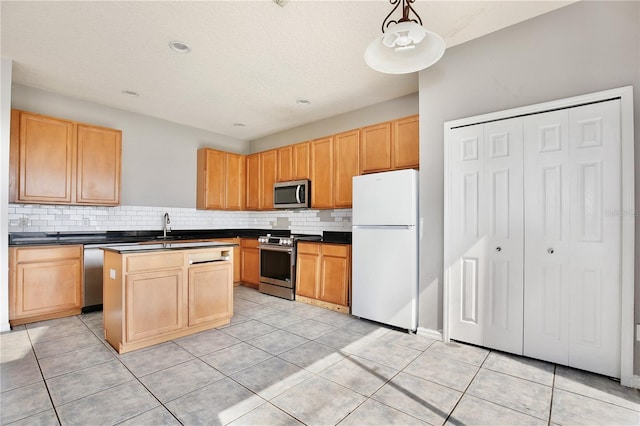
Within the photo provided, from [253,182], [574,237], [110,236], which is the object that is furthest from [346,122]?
[110,236]

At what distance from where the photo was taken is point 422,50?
1.82 meters

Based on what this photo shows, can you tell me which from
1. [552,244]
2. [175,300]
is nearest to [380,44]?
[552,244]

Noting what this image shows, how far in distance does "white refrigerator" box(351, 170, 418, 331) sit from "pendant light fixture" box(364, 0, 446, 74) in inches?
60.7

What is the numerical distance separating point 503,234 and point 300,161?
3185 mm

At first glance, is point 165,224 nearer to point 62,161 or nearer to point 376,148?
point 62,161

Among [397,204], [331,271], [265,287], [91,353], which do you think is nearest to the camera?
[91,353]

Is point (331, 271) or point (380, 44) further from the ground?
point (380, 44)

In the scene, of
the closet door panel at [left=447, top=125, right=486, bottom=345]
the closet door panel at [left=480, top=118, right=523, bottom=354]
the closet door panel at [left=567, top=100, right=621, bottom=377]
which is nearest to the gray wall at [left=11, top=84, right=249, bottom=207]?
the closet door panel at [left=447, top=125, right=486, bottom=345]

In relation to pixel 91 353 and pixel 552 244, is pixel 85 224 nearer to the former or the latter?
pixel 91 353

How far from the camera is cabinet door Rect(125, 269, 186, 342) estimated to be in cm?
278

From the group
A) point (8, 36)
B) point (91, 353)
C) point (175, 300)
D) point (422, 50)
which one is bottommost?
point (91, 353)

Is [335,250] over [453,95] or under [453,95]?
under

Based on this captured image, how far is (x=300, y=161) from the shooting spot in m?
Result: 5.07

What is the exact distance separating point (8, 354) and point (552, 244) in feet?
15.2
